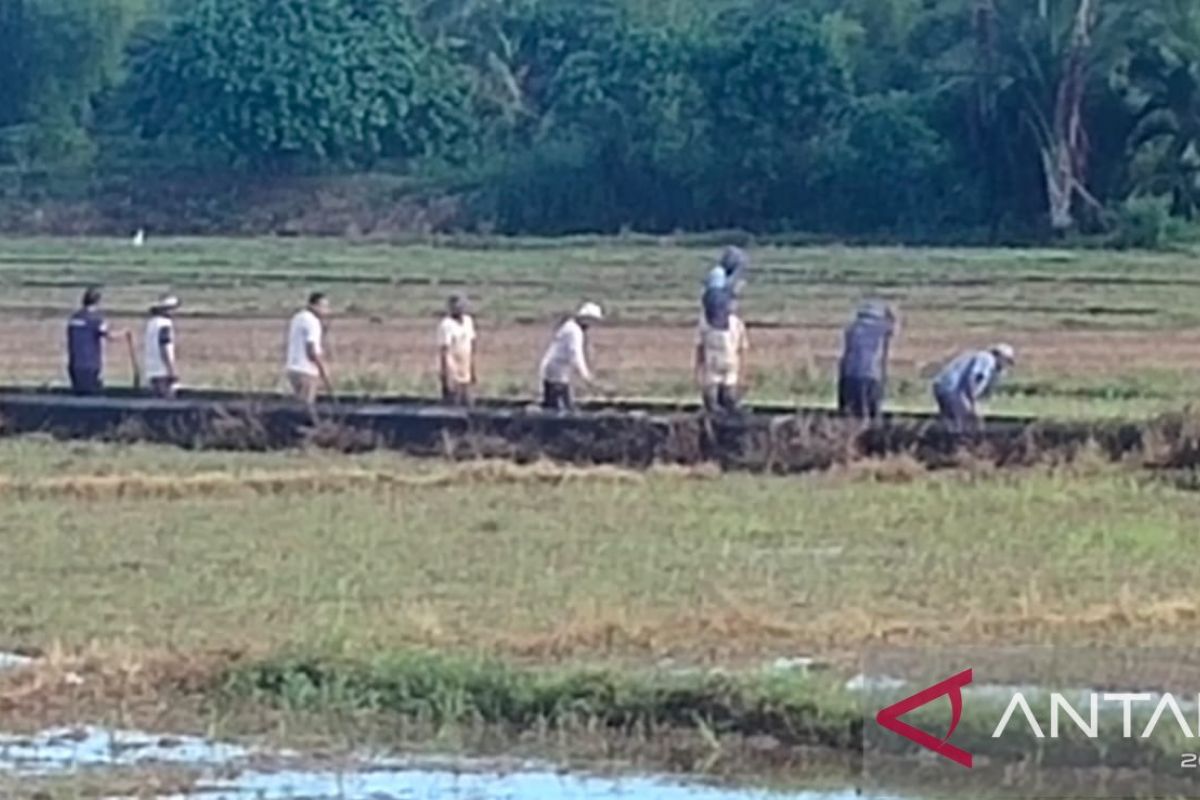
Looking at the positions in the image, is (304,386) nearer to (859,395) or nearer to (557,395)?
(557,395)

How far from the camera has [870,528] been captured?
647 inches

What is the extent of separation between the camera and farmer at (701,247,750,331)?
65.8ft

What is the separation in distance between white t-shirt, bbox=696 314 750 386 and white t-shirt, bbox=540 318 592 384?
81cm

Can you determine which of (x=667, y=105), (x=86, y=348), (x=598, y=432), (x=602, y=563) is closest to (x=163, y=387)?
(x=86, y=348)

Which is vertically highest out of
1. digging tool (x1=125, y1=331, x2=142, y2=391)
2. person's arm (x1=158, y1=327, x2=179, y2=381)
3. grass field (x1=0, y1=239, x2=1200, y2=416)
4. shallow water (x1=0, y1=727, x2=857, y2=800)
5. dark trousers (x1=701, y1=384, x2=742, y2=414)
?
person's arm (x1=158, y1=327, x2=179, y2=381)

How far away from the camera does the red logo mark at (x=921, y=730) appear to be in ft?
32.5

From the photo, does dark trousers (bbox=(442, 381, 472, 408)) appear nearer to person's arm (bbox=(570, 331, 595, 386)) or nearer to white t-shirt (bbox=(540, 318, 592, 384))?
white t-shirt (bbox=(540, 318, 592, 384))

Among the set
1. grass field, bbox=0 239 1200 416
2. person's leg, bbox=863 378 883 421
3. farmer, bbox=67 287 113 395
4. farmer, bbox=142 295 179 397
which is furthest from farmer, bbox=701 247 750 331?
farmer, bbox=67 287 113 395

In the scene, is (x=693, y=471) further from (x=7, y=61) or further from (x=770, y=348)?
(x=7, y=61)

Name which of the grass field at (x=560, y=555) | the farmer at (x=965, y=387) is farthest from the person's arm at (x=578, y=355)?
the farmer at (x=965, y=387)

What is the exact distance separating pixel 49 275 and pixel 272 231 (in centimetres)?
1277

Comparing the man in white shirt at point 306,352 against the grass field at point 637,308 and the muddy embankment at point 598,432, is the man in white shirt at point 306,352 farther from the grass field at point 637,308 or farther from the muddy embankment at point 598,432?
the grass field at point 637,308

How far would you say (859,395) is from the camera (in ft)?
65.3

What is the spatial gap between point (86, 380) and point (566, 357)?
3.60 m
